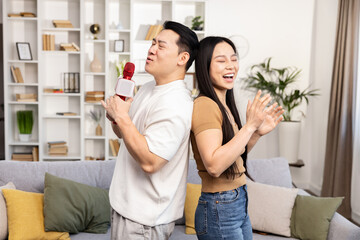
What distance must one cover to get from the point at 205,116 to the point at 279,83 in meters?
4.34

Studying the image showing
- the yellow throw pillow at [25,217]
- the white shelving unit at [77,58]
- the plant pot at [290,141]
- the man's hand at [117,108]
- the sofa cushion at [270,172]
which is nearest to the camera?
the man's hand at [117,108]

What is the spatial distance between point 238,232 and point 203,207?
0.14 meters

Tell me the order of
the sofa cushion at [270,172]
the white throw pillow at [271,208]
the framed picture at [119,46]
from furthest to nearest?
the framed picture at [119,46] < the sofa cushion at [270,172] < the white throw pillow at [271,208]

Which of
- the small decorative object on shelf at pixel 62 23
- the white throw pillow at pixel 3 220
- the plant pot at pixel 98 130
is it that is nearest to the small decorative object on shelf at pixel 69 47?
the small decorative object on shelf at pixel 62 23

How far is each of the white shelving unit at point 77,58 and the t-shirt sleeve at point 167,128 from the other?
13.8 feet

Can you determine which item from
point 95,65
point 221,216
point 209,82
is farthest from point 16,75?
point 221,216

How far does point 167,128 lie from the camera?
121 cm

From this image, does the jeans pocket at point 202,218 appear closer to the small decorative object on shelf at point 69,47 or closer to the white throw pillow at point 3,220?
the white throw pillow at point 3,220

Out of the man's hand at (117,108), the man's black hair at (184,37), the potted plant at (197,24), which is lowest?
the man's hand at (117,108)

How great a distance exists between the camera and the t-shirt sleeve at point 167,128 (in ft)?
3.96

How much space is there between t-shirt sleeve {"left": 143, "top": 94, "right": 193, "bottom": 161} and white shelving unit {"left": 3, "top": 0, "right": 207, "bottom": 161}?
420 cm

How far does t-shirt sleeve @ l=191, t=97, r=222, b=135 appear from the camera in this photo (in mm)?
1307

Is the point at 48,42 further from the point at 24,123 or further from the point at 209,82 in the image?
the point at 209,82

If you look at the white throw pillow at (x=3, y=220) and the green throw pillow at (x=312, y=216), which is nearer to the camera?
the white throw pillow at (x=3, y=220)
